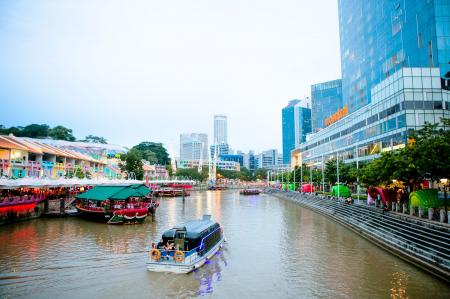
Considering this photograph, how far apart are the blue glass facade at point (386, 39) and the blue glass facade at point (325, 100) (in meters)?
66.7

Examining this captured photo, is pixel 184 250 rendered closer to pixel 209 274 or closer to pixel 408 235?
pixel 209 274

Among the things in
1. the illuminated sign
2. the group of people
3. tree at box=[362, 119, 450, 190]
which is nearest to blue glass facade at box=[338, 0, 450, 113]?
the illuminated sign

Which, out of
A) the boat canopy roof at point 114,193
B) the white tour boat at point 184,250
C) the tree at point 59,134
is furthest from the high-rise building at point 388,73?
the tree at point 59,134

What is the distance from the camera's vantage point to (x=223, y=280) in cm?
1808

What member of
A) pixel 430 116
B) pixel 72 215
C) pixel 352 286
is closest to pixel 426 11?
pixel 430 116

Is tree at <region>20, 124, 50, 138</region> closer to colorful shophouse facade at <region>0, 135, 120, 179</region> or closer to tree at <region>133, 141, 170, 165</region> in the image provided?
tree at <region>133, 141, 170, 165</region>

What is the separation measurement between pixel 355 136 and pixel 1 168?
70.7m

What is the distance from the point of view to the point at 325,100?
568ft

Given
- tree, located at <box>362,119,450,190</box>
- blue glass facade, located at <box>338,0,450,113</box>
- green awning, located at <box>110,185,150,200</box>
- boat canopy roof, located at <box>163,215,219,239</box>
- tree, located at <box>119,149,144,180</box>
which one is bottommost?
boat canopy roof, located at <box>163,215,219,239</box>

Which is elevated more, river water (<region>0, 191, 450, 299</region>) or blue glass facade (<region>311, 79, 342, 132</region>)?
blue glass facade (<region>311, 79, 342, 132</region>)

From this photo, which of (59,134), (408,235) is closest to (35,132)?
(59,134)

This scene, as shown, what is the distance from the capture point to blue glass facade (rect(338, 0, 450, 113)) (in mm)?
60562

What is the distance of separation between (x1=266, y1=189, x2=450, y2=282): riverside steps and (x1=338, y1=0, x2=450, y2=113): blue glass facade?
41.0 metres

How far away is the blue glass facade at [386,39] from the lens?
60.6 meters
